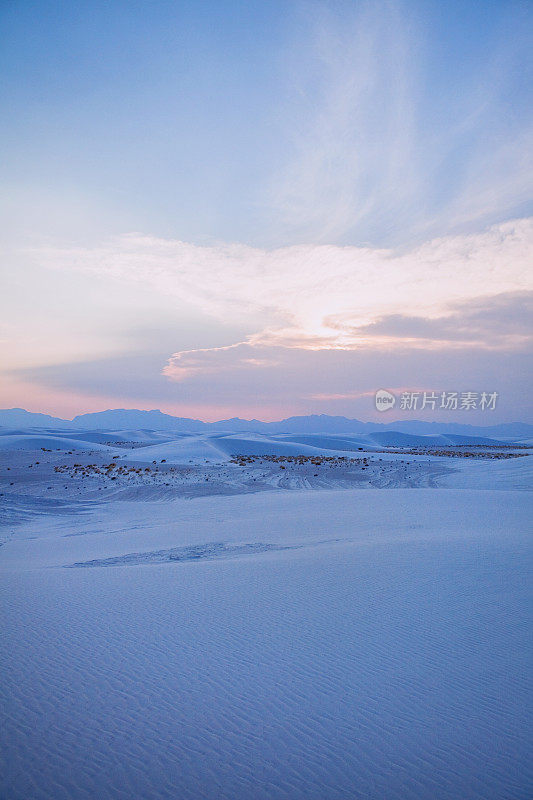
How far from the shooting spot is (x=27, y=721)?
2877 millimetres

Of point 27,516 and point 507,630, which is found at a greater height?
point 507,630

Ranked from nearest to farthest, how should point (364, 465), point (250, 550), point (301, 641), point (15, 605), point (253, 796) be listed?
point (253, 796), point (301, 641), point (15, 605), point (250, 550), point (364, 465)

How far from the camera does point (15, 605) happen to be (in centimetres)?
513

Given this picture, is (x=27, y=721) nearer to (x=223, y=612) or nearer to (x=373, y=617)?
(x=223, y=612)

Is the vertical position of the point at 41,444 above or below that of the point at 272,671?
below

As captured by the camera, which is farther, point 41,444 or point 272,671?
point 41,444

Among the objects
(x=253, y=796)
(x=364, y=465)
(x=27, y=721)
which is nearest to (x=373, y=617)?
(x=253, y=796)

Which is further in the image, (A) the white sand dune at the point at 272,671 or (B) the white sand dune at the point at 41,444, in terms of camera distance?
(B) the white sand dune at the point at 41,444

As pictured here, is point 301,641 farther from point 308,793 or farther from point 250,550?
point 250,550

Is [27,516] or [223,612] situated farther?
[27,516]

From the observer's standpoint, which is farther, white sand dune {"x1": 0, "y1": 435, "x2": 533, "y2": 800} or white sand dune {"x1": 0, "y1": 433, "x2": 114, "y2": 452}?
white sand dune {"x1": 0, "y1": 433, "x2": 114, "y2": 452}

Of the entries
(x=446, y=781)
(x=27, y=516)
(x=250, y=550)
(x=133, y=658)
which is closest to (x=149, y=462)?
(x=27, y=516)

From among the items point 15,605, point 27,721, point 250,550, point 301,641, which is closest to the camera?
point 27,721

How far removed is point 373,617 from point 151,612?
2.27 m
